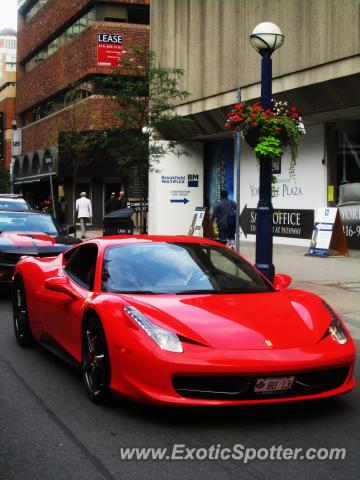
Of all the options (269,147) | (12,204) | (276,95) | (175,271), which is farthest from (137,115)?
(175,271)

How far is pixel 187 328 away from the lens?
4.89 metres

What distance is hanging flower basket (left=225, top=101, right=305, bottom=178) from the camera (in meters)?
10.9

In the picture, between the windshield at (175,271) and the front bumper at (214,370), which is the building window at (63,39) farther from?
the front bumper at (214,370)

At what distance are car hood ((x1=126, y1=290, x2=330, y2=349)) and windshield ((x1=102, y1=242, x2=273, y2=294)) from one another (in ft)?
0.78

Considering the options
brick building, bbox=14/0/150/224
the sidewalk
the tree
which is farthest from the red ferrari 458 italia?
brick building, bbox=14/0/150/224

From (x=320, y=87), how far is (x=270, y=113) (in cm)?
896

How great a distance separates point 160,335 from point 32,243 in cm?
709

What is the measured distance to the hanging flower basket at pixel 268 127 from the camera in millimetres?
10891

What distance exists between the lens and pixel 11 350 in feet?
24.5

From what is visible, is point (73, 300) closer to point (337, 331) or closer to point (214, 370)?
point (214, 370)

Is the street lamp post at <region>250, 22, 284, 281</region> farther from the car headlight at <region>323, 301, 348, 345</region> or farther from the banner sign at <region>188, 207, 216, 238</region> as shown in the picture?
the banner sign at <region>188, 207, 216, 238</region>

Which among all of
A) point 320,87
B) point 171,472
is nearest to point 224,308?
point 171,472

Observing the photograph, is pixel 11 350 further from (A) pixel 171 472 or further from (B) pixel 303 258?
(B) pixel 303 258

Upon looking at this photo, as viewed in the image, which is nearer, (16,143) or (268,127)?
(268,127)
